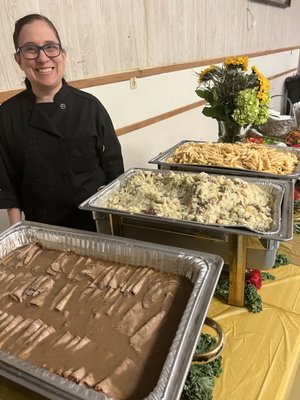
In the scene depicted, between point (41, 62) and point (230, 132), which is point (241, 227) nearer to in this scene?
point (41, 62)

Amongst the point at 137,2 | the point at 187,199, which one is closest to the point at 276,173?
the point at 187,199

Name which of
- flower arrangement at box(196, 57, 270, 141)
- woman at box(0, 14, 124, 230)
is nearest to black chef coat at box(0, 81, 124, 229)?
woman at box(0, 14, 124, 230)

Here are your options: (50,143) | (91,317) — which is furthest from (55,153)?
(91,317)

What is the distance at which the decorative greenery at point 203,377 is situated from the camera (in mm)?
629

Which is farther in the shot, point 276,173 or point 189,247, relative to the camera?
point 276,173

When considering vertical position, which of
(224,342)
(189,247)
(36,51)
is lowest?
(224,342)

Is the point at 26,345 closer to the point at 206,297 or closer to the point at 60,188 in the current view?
the point at 206,297

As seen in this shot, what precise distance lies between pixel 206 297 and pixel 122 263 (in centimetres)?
26

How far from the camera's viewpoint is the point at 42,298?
2.47 ft

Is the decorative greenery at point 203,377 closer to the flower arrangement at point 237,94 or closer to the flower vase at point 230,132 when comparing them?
the flower arrangement at point 237,94

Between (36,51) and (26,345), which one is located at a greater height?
(36,51)

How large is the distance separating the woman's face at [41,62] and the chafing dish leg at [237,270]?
2.61 ft

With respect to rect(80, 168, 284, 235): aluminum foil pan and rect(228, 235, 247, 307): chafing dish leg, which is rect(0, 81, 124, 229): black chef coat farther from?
rect(228, 235, 247, 307): chafing dish leg

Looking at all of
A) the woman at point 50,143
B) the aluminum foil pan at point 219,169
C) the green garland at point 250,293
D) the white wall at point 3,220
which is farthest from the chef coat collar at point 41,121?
the green garland at point 250,293
